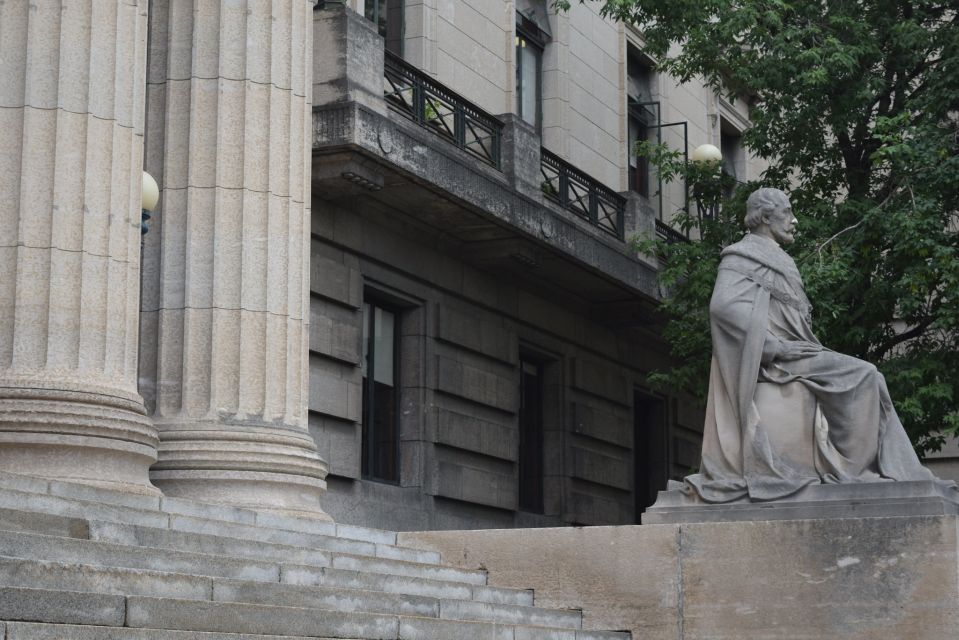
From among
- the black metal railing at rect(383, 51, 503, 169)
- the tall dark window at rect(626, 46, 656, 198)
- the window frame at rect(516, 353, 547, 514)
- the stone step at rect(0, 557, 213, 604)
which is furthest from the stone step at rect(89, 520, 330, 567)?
the tall dark window at rect(626, 46, 656, 198)

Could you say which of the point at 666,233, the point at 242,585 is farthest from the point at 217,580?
the point at 666,233

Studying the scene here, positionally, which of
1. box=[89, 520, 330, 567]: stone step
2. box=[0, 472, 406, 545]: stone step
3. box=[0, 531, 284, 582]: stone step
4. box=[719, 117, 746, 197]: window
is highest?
box=[719, 117, 746, 197]: window

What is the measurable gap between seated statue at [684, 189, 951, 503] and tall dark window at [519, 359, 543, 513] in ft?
44.4

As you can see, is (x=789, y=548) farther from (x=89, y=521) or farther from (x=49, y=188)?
(x=49, y=188)

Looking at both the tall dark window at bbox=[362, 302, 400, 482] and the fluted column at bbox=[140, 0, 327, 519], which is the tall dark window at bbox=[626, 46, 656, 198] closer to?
the tall dark window at bbox=[362, 302, 400, 482]

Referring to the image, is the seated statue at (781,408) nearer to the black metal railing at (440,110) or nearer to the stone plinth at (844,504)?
the stone plinth at (844,504)

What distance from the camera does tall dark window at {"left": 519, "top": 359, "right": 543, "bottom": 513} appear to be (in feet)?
87.6

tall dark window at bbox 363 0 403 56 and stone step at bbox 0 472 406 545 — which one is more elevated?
tall dark window at bbox 363 0 403 56

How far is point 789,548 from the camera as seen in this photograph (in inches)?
493

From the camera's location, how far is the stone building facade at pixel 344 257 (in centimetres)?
1294

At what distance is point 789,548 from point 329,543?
3396 mm

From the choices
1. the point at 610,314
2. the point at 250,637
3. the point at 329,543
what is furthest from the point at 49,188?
the point at 610,314

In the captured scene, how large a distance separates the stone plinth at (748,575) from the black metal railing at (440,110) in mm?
8924

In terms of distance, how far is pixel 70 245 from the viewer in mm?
12906
